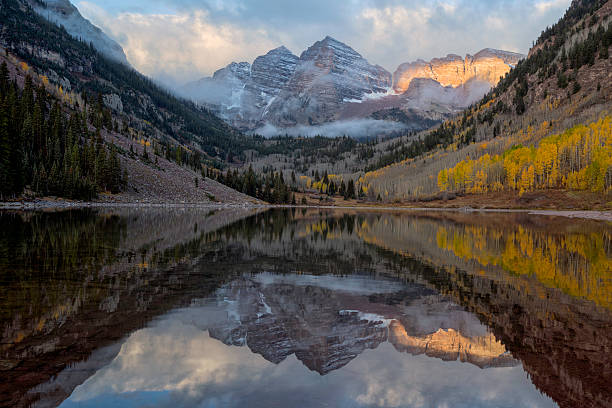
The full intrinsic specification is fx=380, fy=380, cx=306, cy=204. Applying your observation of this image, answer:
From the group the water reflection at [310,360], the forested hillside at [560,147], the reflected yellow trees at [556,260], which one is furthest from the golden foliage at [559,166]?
the water reflection at [310,360]

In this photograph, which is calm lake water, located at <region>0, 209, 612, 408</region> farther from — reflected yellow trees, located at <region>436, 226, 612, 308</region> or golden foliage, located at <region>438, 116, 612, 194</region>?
golden foliage, located at <region>438, 116, 612, 194</region>

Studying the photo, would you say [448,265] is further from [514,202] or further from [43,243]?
[514,202]

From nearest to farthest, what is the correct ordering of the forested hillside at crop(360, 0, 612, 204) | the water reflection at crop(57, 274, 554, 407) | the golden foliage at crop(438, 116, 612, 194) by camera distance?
1. the water reflection at crop(57, 274, 554, 407)
2. the golden foliage at crop(438, 116, 612, 194)
3. the forested hillside at crop(360, 0, 612, 204)

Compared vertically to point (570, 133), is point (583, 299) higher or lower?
lower

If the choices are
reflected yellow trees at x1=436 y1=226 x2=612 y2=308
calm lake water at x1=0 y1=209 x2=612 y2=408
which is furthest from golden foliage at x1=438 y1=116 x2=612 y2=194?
calm lake water at x1=0 y1=209 x2=612 y2=408

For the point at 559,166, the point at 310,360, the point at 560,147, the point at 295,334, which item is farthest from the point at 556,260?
the point at 560,147

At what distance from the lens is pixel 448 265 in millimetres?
21984

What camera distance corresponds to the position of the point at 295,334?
10.2m

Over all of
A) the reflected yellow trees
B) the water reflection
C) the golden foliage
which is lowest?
the water reflection

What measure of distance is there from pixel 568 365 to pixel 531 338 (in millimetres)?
1836

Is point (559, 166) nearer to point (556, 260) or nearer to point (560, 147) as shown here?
point (560, 147)

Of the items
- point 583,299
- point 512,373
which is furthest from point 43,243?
point 583,299

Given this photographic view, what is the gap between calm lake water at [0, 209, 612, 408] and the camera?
702 centimetres

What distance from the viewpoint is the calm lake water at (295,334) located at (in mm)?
7018
